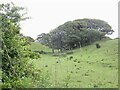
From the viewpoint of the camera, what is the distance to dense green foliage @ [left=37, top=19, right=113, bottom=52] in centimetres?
3850

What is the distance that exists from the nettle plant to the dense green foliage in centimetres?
2605

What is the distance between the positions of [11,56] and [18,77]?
80 cm

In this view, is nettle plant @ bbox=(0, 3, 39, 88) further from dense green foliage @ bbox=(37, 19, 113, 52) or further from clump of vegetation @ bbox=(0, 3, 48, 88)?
dense green foliage @ bbox=(37, 19, 113, 52)

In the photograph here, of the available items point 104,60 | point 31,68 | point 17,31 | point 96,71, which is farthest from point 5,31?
point 104,60

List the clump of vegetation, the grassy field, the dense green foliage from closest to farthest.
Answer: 1. the clump of vegetation
2. the grassy field
3. the dense green foliage

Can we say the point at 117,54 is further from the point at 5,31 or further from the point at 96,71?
the point at 5,31

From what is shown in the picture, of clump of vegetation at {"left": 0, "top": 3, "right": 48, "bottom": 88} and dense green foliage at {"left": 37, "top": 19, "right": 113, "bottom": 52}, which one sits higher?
dense green foliage at {"left": 37, "top": 19, "right": 113, "bottom": 52}

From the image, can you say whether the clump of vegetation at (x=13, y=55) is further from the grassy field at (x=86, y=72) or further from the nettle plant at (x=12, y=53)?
the grassy field at (x=86, y=72)

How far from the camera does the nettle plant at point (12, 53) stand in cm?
988

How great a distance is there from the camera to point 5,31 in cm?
1038

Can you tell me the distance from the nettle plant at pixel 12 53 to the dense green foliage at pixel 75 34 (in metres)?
26.0

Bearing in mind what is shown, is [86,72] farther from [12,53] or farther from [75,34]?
[75,34]

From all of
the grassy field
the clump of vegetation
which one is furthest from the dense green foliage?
the clump of vegetation

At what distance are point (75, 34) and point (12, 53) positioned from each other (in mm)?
29322
